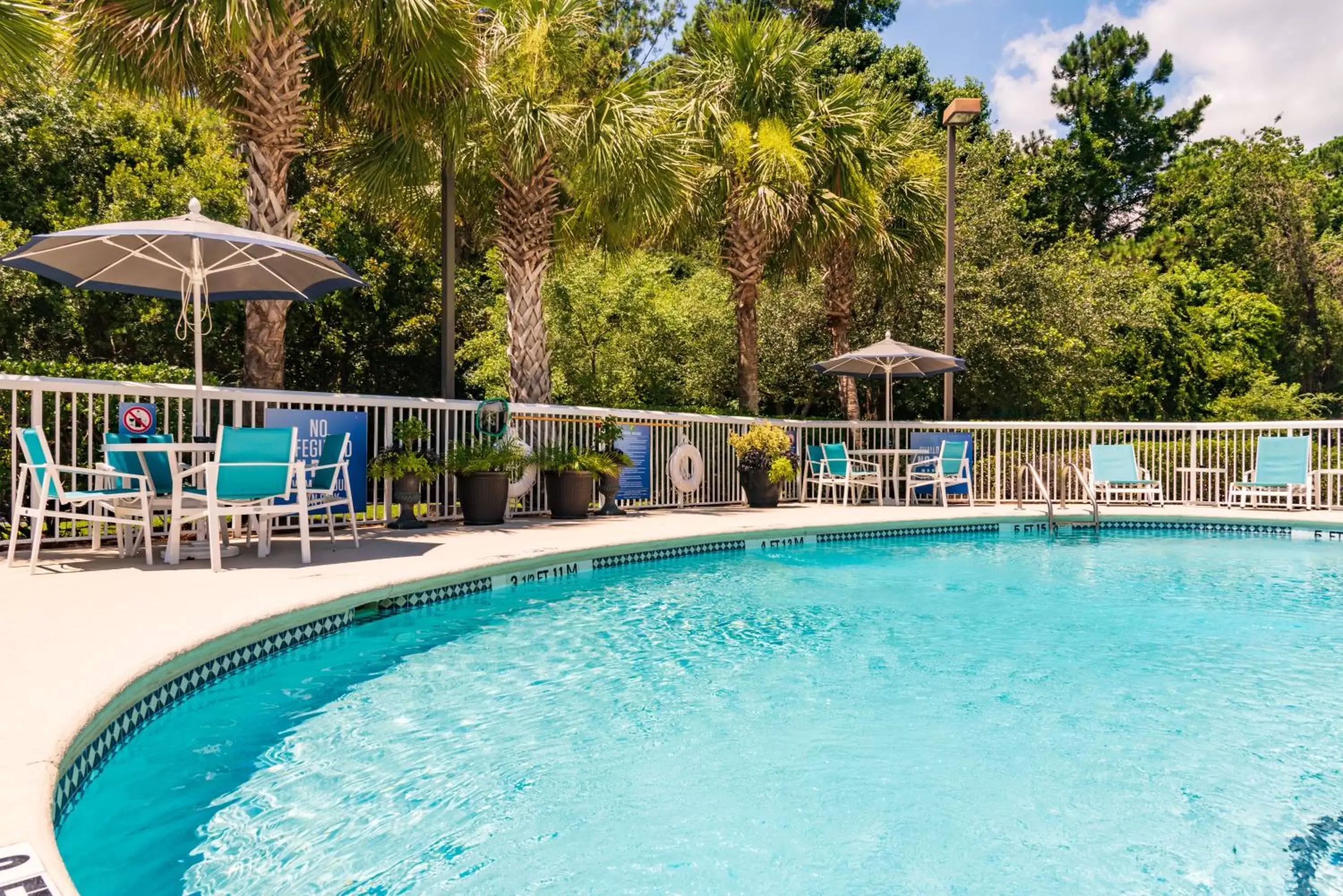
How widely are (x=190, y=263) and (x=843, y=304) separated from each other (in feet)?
34.2

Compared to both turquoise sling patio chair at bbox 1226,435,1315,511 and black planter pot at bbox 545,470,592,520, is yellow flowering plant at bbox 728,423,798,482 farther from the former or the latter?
turquoise sling patio chair at bbox 1226,435,1315,511

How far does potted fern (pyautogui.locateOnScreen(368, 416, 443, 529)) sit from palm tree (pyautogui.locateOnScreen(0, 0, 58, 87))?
12.4 feet

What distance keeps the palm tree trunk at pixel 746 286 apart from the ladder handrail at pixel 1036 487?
3.89 meters

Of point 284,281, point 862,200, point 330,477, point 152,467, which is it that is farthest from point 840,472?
point 152,467

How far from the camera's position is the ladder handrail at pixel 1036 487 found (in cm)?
1013

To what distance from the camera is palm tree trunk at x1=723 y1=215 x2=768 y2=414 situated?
12.8 m

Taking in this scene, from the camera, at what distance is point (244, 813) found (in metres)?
2.45

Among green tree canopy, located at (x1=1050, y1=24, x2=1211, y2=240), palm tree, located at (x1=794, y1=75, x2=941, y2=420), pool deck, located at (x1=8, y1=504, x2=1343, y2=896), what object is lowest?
pool deck, located at (x1=8, y1=504, x2=1343, y2=896)

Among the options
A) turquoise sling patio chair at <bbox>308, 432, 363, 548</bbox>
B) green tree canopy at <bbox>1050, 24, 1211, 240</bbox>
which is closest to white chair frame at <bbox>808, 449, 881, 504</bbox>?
turquoise sling patio chair at <bbox>308, 432, 363, 548</bbox>

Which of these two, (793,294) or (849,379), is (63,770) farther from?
(793,294)

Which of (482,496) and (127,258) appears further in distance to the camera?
(482,496)

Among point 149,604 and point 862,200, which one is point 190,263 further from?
point 862,200

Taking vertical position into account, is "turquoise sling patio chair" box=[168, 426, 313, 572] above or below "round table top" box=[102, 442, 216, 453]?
below

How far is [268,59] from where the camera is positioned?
7570 millimetres
